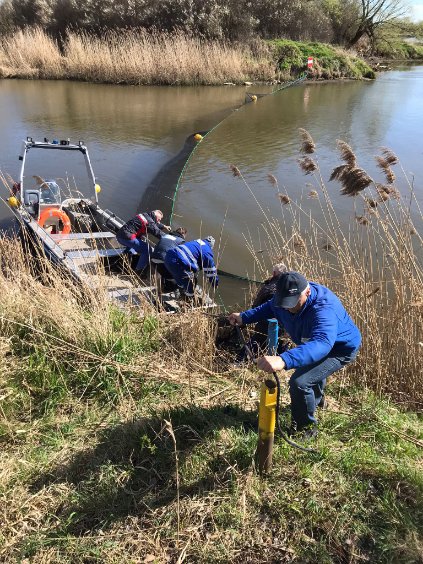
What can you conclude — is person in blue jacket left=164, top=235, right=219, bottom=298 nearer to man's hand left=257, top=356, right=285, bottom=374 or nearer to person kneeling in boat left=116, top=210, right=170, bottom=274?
person kneeling in boat left=116, top=210, right=170, bottom=274

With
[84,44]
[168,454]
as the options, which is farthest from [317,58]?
[168,454]

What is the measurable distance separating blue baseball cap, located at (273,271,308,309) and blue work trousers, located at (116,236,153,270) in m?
4.50

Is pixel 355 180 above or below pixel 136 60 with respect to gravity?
below

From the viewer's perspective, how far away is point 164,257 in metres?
6.86

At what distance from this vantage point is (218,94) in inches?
958

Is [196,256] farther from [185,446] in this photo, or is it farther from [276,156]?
[276,156]

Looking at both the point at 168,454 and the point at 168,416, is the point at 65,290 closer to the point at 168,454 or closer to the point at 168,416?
the point at 168,416

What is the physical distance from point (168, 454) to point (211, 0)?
110 ft

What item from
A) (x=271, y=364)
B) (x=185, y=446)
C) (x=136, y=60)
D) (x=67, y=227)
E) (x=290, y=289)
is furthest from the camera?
(x=136, y=60)

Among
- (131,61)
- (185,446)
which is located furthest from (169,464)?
(131,61)

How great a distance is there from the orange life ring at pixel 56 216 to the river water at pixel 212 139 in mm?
2215

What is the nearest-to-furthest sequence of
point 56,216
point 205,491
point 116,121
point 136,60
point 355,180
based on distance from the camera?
point 205,491
point 355,180
point 56,216
point 116,121
point 136,60

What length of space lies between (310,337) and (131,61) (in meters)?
25.1

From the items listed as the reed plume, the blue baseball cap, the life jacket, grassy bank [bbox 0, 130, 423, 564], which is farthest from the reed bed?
the blue baseball cap
